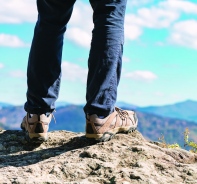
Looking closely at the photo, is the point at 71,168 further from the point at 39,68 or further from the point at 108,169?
the point at 39,68

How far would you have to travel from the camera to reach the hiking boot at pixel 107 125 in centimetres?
482

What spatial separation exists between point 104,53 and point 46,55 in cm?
81

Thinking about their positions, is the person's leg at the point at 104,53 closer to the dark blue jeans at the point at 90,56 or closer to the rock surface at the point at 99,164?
the dark blue jeans at the point at 90,56

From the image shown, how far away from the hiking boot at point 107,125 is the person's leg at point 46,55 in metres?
0.66

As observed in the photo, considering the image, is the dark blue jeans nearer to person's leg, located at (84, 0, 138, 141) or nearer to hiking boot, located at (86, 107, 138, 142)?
person's leg, located at (84, 0, 138, 141)

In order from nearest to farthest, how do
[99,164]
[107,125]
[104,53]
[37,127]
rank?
[99,164] → [104,53] → [107,125] → [37,127]

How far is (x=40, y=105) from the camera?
506cm

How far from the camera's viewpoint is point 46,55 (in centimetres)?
497

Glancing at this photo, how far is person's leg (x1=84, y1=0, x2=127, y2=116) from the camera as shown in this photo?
458 cm

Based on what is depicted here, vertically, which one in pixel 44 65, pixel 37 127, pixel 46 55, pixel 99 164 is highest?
pixel 46 55

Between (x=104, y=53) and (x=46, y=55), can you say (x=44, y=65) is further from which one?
(x=104, y=53)

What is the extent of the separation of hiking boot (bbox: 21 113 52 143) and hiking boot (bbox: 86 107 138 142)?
24.3 inches

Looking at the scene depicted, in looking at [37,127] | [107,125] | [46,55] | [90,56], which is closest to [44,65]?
[46,55]

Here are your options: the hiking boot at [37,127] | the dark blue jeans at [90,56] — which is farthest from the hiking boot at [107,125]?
the hiking boot at [37,127]
